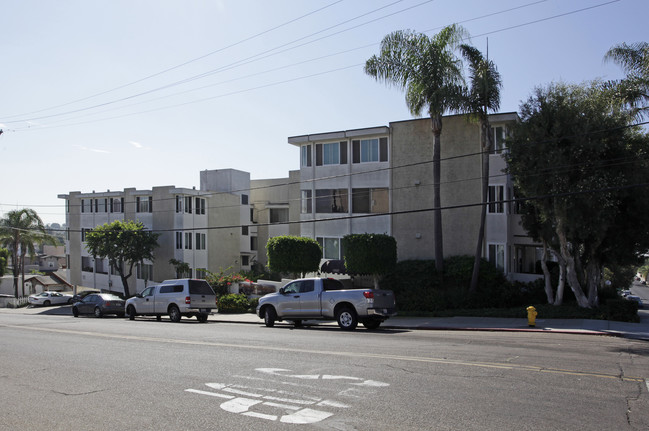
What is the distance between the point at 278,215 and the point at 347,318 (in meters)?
30.1

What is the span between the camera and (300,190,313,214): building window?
34438 millimetres

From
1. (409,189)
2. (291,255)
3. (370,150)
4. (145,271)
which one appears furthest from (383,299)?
(145,271)

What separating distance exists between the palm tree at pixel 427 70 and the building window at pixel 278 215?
70.9 ft

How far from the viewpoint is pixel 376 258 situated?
26141 millimetres

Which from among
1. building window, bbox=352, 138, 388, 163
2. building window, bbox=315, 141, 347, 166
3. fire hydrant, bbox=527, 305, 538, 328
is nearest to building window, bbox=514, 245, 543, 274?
building window, bbox=352, 138, 388, 163

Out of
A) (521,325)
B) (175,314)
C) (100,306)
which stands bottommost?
(100,306)

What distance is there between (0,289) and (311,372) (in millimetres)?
75196

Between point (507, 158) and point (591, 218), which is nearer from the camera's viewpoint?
point (591, 218)

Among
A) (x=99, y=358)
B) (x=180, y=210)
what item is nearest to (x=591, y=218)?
(x=99, y=358)

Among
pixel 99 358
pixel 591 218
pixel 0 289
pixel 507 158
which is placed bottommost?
pixel 0 289

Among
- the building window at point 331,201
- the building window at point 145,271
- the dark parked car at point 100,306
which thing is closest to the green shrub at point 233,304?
the dark parked car at point 100,306

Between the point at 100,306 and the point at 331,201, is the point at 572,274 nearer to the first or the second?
the point at 331,201

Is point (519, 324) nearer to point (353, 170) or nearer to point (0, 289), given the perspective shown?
point (353, 170)

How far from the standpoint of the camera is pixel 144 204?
45.6 meters
